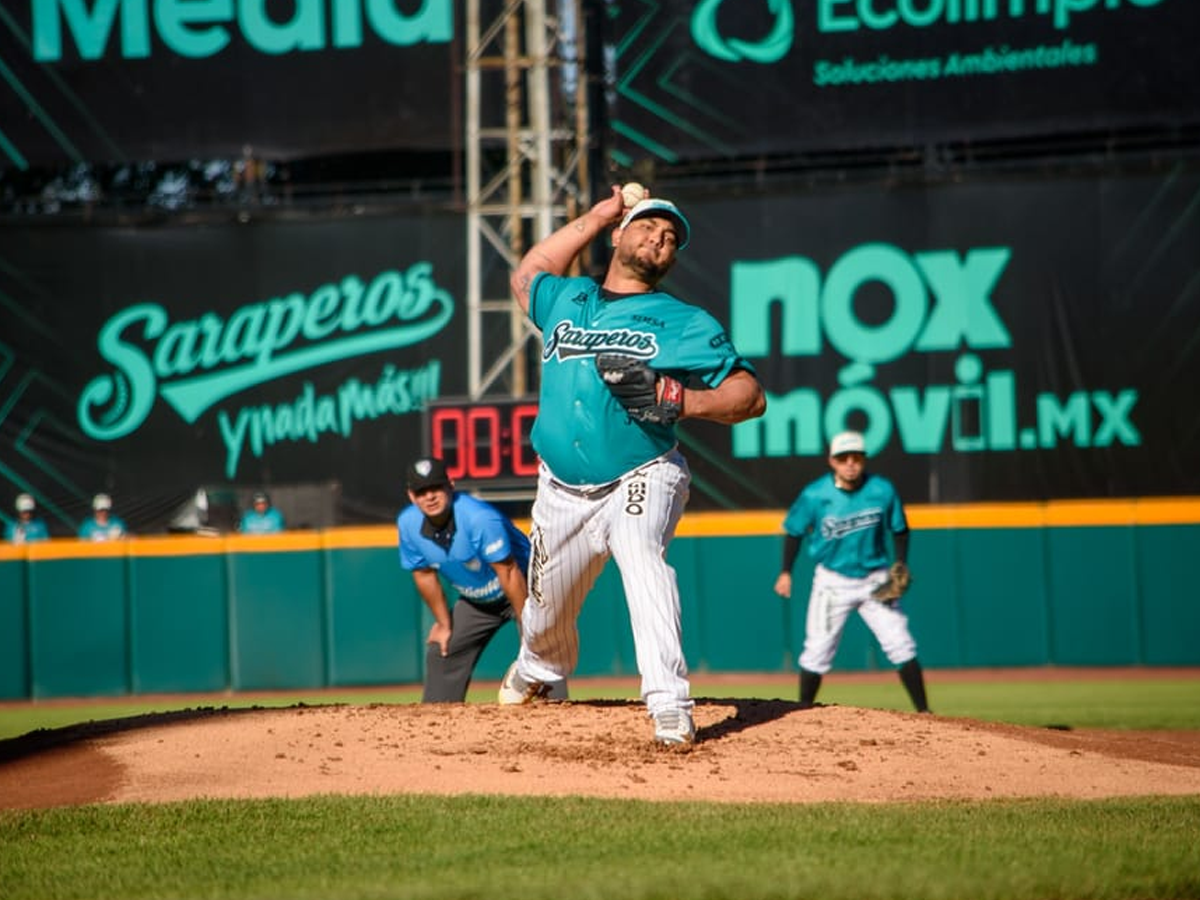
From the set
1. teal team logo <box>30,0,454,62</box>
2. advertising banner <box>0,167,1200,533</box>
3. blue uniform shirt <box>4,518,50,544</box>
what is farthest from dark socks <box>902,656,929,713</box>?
teal team logo <box>30,0,454,62</box>

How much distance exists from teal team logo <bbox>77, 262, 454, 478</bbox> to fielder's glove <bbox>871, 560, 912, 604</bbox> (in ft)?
28.9

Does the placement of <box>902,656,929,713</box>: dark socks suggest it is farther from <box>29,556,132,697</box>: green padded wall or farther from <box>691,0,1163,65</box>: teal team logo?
<box>691,0,1163,65</box>: teal team logo

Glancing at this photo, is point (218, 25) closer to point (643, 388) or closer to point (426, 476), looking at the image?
point (426, 476)

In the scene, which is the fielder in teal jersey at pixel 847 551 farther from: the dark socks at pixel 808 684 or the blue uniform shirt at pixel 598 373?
the blue uniform shirt at pixel 598 373

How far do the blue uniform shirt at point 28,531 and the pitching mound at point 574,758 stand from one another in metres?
10.7

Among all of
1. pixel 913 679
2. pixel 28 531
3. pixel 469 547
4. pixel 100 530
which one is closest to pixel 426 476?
pixel 469 547

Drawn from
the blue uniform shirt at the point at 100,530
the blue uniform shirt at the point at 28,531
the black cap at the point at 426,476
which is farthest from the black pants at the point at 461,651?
the blue uniform shirt at the point at 28,531

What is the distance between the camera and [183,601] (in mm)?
14711

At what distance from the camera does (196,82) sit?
18453 millimetres

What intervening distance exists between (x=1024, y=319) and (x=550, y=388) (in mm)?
11928

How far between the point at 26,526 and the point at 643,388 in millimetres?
13398

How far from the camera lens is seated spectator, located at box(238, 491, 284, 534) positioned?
16688mm

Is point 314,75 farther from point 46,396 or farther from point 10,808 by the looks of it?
point 10,808

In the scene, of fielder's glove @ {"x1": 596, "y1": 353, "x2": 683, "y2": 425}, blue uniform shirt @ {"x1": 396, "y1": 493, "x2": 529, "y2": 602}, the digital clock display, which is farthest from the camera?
the digital clock display
